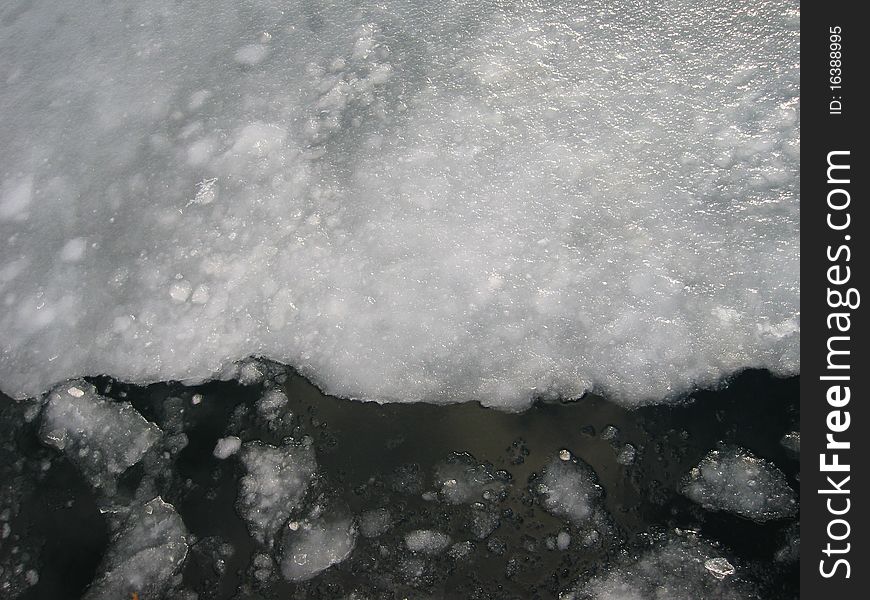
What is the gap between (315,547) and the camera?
1.55 meters

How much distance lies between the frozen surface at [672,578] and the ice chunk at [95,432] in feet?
3.18

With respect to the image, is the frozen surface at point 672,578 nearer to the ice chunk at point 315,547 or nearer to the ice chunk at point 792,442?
the ice chunk at point 792,442

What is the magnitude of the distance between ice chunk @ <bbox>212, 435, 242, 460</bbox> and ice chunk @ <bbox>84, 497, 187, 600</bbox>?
0.14 metres

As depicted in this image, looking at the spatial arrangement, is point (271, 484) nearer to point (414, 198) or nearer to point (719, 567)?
point (414, 198)

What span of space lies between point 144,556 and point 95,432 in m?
0.31

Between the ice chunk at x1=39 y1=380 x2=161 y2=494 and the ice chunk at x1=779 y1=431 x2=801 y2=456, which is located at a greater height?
the ice chunk at x1=39 y1=380 x2=161 y2=494

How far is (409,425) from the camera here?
165 centimetres

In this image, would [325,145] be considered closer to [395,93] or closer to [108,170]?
[395,93]

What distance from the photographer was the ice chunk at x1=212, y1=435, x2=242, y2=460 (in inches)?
65.2

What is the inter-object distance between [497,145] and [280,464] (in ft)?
3.17

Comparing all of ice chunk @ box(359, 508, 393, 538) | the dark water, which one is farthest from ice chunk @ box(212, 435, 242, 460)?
ice chunk @ box(359, 508, 393, 538)

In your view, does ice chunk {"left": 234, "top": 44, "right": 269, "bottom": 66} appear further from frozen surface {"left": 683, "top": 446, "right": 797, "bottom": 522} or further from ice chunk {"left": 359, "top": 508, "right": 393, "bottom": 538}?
frozen surface {"left": 683, "top": 446, "right": 797, "bottom": 522}

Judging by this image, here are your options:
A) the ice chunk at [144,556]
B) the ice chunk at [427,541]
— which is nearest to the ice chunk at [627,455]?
the ice chunk at [427,541]

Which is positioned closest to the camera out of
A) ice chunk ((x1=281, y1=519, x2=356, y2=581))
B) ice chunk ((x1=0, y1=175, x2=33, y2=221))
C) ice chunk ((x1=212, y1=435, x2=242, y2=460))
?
ice chunk ((x1=281, y1=519, x2=356, y2=581))
